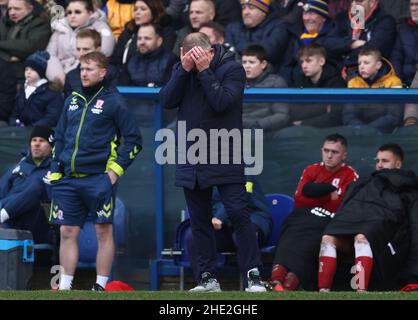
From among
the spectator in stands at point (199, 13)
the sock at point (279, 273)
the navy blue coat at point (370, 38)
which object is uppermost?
the spectator in stands at point (199, 13)

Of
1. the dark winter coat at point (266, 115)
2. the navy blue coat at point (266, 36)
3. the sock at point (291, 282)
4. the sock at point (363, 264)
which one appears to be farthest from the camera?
the navy blue coat at point (266, 36)

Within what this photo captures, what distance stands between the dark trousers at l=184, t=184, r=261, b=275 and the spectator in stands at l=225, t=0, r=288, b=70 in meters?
3.49

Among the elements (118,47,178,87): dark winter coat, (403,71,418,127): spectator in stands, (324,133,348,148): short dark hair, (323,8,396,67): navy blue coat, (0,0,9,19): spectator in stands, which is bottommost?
(324,133,348,148): short dark hair

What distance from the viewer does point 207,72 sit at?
9805mm

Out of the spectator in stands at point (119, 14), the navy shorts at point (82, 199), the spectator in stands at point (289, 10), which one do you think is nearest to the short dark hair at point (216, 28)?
the spectator in stands at point (289, 10)

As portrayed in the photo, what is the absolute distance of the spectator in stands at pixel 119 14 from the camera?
47.1 feet

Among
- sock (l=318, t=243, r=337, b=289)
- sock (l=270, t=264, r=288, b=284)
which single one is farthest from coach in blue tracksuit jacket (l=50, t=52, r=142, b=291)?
sock (l=318, t=243, r=337, b=289)

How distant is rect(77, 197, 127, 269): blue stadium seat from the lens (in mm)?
12180

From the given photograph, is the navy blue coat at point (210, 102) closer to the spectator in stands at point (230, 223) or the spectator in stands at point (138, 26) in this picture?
the spectator in stands at point (230, 223)

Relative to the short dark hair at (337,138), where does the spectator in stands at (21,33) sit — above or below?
above

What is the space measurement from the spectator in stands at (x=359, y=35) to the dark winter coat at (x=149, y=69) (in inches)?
60.8

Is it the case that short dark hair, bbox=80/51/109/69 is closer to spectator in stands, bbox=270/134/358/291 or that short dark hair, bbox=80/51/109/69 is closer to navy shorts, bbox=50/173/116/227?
navy shorts, bbox=50/173/116/227

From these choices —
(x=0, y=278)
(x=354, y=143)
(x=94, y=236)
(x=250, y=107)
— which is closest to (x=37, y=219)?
(x=94, y=236)

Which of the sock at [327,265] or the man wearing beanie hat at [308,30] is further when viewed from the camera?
the man wearing beanie hat at [308,30]
